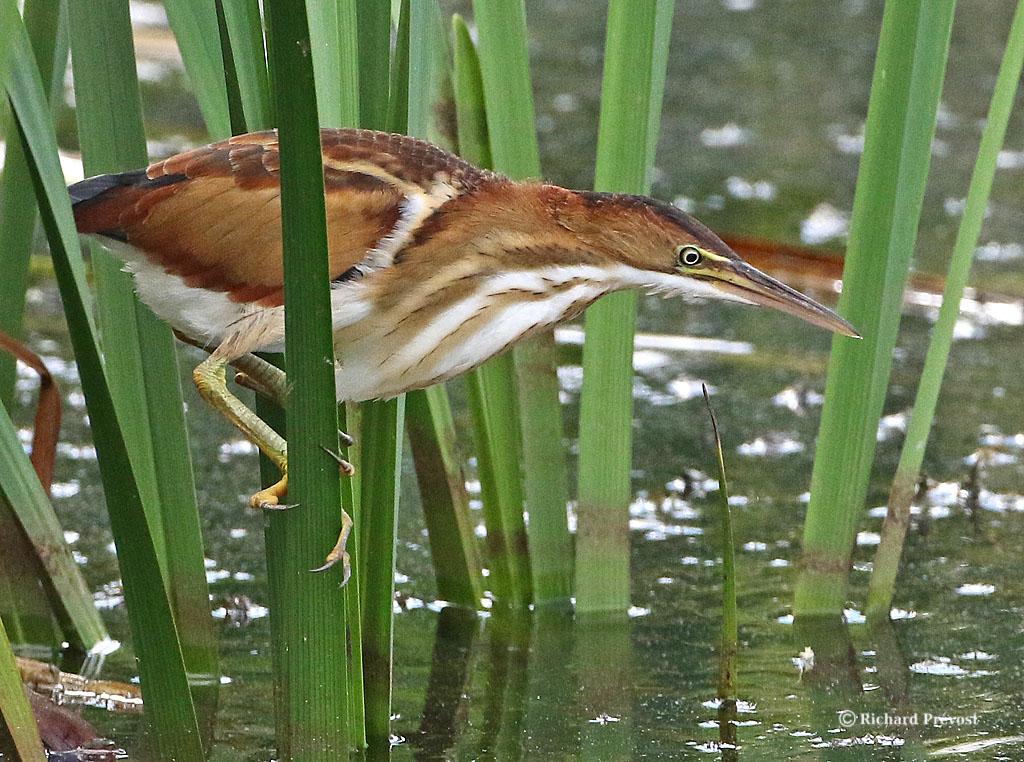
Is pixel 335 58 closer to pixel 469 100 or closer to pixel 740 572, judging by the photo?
pixel 469 100

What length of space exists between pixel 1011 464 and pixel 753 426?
0.62 meters

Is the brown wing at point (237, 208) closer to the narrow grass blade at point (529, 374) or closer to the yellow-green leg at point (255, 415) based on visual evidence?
the yellow-green leg at point (255, 415)

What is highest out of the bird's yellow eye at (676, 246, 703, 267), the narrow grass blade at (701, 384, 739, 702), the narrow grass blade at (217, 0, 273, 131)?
the narrow grass blade at (217, 0, 273, 131)

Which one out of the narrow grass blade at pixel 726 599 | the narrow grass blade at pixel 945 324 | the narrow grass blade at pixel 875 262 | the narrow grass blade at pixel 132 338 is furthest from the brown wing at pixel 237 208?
the narrow grass blade at pixel 945 324

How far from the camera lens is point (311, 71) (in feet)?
5.20

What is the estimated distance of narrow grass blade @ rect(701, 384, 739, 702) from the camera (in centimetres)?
199

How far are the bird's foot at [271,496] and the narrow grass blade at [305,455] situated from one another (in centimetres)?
2

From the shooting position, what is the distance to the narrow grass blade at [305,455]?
1.59m

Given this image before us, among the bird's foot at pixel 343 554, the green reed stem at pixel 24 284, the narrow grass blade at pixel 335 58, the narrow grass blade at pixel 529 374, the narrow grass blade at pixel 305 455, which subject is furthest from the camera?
the narrow grass blade at pixel 529 374

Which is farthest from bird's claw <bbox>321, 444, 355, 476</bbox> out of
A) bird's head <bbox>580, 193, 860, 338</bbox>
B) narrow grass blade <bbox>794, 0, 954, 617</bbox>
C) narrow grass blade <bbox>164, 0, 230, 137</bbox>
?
narrow grass blade <bbox>794, 0, 954, 617</bbox>

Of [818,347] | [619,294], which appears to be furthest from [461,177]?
[818,347]

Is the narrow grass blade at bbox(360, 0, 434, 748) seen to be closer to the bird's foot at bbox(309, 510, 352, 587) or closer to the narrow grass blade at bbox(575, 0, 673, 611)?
the bird's foot at bbox(309, 510, 352, 587)

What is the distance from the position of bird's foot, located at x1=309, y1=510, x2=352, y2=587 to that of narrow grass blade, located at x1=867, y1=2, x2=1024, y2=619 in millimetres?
1129

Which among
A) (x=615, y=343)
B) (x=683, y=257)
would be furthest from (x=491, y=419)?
(x=683, y=257)
